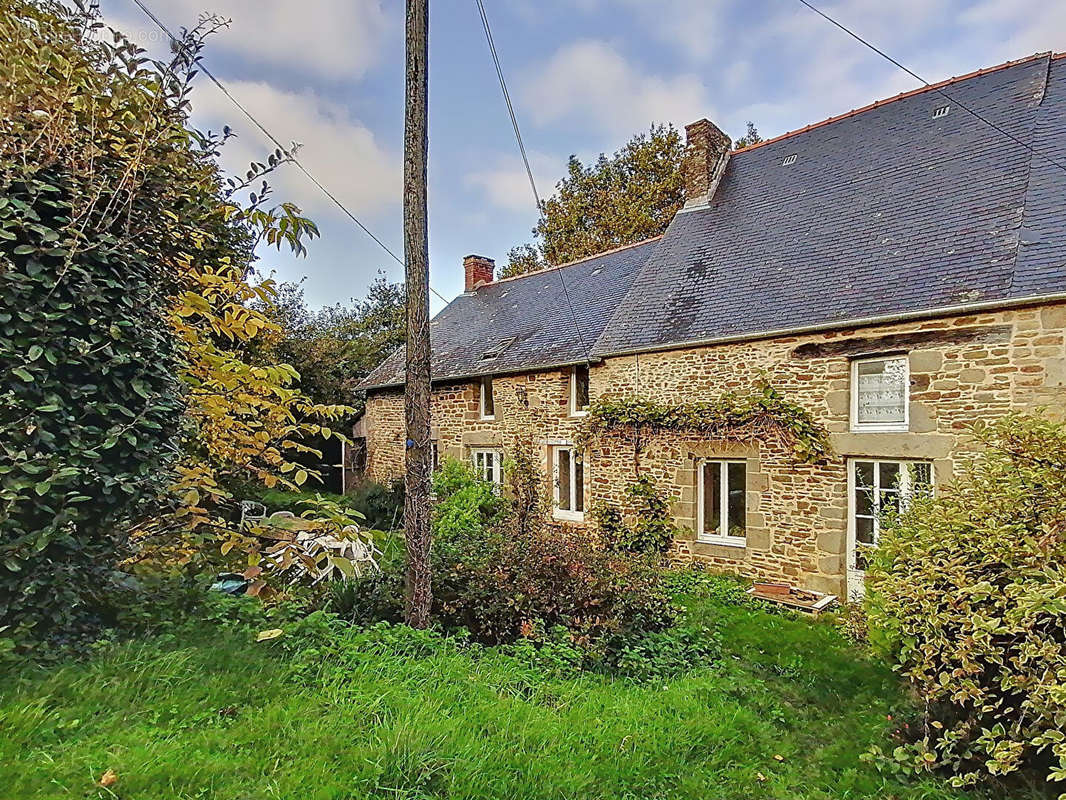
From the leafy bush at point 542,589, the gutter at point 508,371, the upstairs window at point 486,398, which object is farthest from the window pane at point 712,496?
the upstairs window at point 486,398

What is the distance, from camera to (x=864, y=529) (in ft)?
26.2

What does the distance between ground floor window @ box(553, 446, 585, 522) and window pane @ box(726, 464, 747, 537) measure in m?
3.26

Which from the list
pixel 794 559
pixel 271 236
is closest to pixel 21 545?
pixel 271 236

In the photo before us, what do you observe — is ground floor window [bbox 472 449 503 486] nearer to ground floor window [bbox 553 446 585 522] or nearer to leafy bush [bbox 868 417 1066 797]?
ground floor window [bbox 553 446 585 522]

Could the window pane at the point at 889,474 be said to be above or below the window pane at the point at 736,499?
above

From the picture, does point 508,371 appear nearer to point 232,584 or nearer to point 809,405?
point 809,405

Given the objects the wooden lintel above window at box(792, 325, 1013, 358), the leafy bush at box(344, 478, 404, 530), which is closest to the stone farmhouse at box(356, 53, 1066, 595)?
the wooden lintel above window at box(792, 325, 1013, 358)

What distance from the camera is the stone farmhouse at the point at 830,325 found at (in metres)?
7.25

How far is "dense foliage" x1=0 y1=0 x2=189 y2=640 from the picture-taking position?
8.13 feet

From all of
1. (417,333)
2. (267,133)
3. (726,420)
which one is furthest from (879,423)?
(267,133)

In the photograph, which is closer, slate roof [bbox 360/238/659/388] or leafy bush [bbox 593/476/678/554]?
leafy bush [bbox 593/476/678/554]

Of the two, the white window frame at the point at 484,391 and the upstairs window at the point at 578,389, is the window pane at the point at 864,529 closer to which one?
the upstairs window at the point at 578,389

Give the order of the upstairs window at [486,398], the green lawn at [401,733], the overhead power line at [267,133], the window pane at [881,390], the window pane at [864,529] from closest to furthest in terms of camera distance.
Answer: the green lawn at [401,733] → the overhead power line at [267,133] → the window pane at [881,390] → the window pane at [864,529] → the upstairs window at [486,398]

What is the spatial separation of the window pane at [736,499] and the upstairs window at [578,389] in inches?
134
